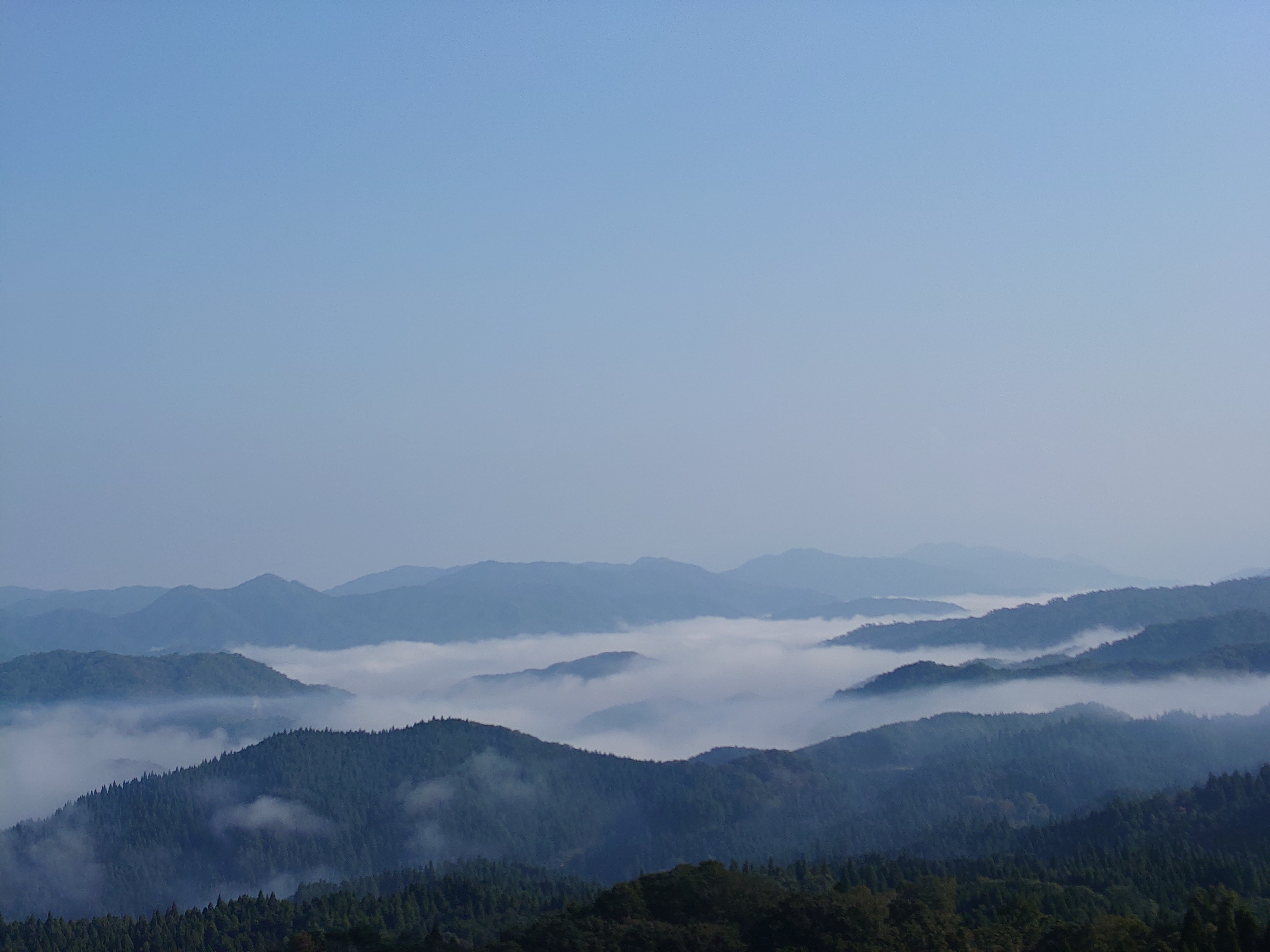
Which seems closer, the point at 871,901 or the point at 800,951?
the point at 800,951

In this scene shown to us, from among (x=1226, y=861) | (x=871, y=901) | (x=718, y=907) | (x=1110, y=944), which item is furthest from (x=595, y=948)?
(x=1226, y=861)

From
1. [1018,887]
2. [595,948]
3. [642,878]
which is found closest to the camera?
[595,948]

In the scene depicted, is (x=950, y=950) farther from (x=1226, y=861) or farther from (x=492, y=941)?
(x=1226, y=861)

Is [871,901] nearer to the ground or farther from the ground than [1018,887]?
farther from the ground

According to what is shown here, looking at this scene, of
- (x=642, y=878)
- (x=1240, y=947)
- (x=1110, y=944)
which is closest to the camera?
(x=1240, y=947)

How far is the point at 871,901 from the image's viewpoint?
408 ft

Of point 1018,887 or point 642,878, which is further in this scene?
point 1018,887

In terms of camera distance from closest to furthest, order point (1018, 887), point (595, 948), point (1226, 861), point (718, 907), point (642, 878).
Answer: point (595, 948)
point (718, 907)
point (642, 878)
point (1018, 887)
point (1226, 861)

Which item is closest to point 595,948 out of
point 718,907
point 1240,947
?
point 718,907

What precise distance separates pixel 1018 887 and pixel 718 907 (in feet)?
221

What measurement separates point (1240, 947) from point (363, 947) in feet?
307

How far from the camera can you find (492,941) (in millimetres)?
143375

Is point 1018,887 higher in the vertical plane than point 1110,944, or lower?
lower

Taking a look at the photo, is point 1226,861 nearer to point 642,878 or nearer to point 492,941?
point 642,878
